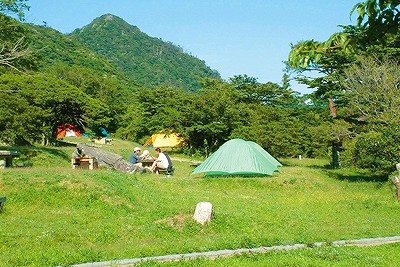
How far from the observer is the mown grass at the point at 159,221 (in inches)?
271

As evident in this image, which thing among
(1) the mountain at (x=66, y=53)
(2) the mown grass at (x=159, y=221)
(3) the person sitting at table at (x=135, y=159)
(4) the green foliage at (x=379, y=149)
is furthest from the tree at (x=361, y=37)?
(1) the mountain at (x=66, y=53)

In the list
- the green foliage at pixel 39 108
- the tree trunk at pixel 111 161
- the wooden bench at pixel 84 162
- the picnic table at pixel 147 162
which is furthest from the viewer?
the green foliage at pixel 39 108

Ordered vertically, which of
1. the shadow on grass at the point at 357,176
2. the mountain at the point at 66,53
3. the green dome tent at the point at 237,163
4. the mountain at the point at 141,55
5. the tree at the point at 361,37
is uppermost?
the mountain at the point at 141,55

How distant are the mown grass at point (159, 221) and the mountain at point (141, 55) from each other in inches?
4094

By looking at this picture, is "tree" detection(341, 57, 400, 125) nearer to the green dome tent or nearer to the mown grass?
the green dome tent

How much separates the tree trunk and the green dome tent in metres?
3.40

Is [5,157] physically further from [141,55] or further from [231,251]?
[141,55]

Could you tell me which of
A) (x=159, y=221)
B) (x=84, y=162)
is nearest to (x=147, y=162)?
(x=84, y=162)

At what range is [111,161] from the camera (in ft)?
65.1

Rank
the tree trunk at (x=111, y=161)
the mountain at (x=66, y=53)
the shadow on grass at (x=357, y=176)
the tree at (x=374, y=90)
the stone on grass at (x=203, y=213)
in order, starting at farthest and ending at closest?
1. the mountain at (x=66, y=53)
2. the tree at (x=374, y=90)
3. the shadow on grass at (x=357, y=176)
4. the tree trunk at (x=111, y=161)
5. the stone on grass at (x=203, y=213)

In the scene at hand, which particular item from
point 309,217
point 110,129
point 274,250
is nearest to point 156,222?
point 274,250

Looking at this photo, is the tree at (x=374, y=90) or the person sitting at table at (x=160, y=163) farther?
the tree at (x=374, y=90)

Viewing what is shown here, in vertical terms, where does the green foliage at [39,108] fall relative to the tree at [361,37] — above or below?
above

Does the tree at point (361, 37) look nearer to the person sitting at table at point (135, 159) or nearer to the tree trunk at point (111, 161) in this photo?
the tree trunk at point (111, 161)
